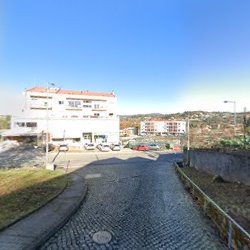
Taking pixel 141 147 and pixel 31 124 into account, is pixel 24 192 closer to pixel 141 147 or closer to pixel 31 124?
pixel 141 147

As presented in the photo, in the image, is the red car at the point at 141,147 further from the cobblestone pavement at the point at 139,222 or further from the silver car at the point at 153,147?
the cobblestone pavement at the point at 139,222

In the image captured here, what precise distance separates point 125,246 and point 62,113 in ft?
139

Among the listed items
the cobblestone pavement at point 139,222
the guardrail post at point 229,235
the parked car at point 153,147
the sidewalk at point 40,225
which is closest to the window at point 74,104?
the parked car at point 153,147

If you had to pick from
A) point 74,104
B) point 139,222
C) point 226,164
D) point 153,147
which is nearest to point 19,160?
point 139,222

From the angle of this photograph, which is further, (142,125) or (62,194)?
(142,125)

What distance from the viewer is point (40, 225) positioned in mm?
6922

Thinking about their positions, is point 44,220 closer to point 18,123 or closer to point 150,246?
point 150,246

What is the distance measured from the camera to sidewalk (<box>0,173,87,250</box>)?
5.80m

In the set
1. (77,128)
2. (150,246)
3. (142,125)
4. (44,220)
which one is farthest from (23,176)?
(142,125)

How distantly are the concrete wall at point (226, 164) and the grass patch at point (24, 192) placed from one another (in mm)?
9482

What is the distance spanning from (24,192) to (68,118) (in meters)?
32.8

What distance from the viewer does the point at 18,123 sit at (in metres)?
40.9

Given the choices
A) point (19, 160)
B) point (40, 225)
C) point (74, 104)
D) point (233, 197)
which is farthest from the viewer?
point (74, 104)

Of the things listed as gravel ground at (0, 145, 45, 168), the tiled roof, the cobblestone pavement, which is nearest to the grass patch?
the cobblestone pavement
